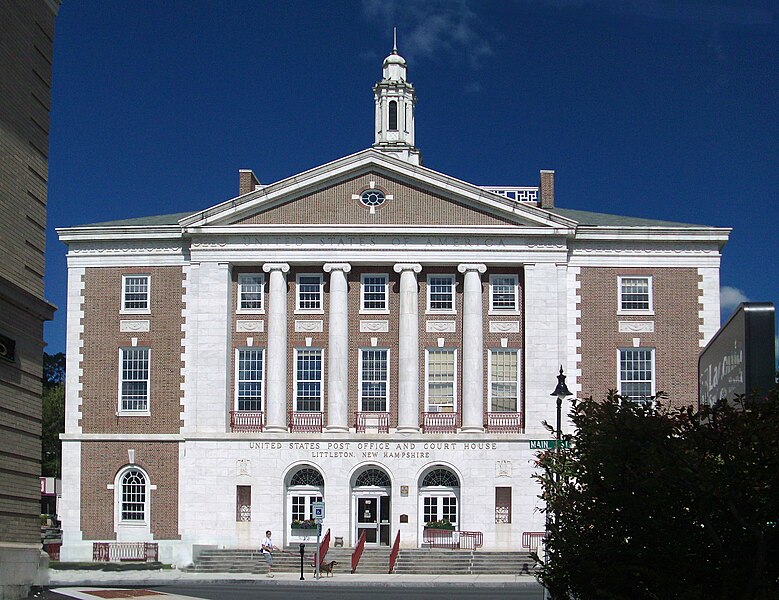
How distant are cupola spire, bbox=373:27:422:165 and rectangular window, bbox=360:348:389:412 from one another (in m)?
17.2

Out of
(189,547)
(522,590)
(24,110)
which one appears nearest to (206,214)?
(189,547)

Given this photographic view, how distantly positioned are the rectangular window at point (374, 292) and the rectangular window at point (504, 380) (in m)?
4.96

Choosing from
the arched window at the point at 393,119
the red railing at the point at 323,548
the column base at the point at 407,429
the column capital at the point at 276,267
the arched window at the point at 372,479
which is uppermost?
the arched window at the point at 393,119

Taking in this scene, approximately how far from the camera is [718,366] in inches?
585

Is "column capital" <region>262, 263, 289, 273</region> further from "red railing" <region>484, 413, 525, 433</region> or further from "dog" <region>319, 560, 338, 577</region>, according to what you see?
"dog" <region>319, 560, 338, 577</region>

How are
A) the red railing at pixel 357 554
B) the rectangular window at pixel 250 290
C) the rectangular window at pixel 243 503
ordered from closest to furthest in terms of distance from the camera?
the red railing at pixel 357 554
the rectangular window at pixel 243 503
the rectangular window at pixel 250 290

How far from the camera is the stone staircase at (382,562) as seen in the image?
1772 inches

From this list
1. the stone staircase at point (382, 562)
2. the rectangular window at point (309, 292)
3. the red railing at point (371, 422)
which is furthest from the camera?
the rectangular window at point (309, 292)

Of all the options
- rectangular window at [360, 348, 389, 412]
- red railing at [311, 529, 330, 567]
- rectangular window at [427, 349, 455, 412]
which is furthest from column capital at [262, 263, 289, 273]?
red railing at [311, 529, 330, 567]

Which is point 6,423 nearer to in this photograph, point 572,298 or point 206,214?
point 206,214

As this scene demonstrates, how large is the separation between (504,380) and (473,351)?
6.06 ft

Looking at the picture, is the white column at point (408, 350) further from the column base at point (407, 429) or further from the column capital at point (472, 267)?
the column capital at point (472, 267)

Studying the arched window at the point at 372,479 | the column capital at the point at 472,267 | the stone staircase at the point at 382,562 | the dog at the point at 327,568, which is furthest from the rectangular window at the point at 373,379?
the dog at the point at 327,568

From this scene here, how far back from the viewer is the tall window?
48.4 meters
